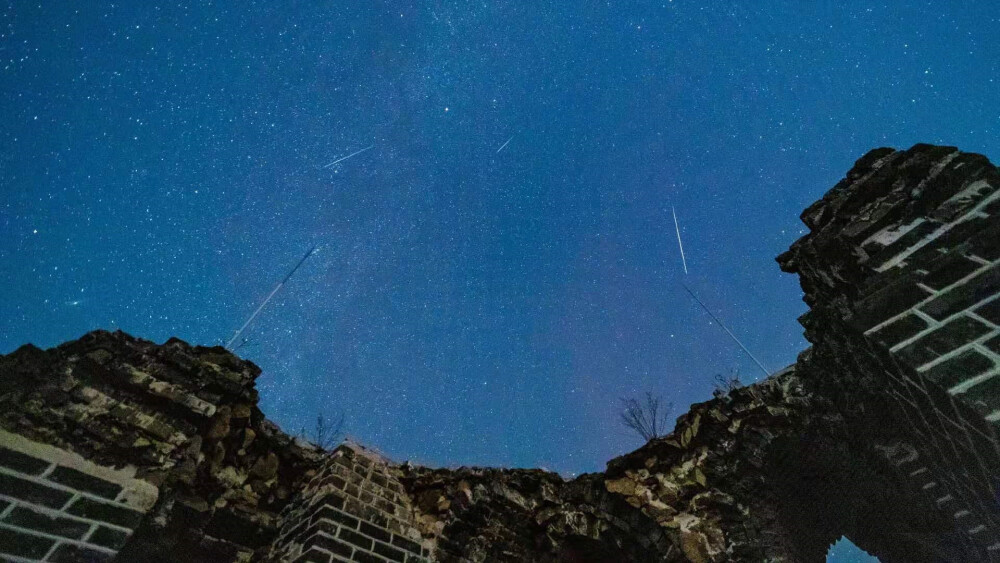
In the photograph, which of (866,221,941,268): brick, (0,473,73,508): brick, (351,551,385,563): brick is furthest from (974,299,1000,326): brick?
(0,473,73,508): brick

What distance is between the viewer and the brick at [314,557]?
3.57 metres

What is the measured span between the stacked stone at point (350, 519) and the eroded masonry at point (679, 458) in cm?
2

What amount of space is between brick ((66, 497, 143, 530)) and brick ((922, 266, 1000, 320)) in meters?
5.37

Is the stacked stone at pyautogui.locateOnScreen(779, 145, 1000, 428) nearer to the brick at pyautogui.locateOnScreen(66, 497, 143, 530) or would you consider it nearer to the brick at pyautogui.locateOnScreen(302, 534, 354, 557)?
the brick at pyautogui.locateOnScreen(302, 534, 354, 557)

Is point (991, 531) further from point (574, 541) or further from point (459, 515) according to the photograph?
point (459, 515)

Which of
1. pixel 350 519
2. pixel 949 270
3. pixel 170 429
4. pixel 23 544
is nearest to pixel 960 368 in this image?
pixel 949 270

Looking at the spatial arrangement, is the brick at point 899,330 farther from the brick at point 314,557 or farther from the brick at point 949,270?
the brick at point 314,557

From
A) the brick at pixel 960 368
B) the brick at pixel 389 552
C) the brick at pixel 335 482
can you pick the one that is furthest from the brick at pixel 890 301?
the brick at pixel 335 482

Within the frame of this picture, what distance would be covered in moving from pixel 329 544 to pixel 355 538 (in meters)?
0.29

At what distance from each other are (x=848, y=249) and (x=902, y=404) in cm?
159

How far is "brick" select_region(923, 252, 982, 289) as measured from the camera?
8.55ft

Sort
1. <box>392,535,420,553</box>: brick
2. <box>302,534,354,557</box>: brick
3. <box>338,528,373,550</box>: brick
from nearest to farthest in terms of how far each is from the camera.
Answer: <box>302,534,354,557</box>: brick < <box>338,528,373,550</box>: brick < <box>392,535,420,553</box>: brick

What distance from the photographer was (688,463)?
6.29 metres

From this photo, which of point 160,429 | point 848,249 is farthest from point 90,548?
point 848,249
